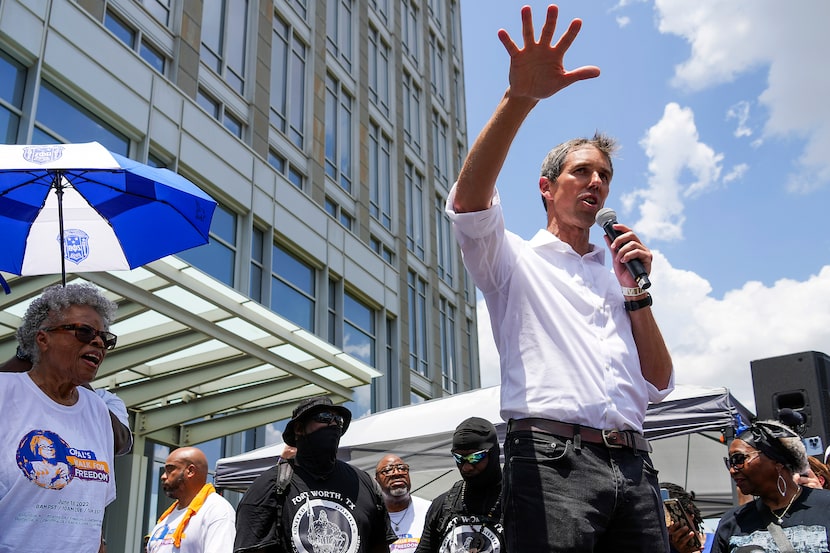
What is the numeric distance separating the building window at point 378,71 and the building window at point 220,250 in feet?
32.1

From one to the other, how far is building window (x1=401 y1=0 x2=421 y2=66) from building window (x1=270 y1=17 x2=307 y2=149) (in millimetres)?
8149

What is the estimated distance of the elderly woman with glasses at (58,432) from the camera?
293 cm

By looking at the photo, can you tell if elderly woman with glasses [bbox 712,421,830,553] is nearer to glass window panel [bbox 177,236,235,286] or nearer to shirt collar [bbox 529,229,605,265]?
→ shirt collar [bbox 529,229,605,265]

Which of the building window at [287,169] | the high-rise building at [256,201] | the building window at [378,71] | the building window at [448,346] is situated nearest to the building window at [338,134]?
the high-rise building at [256,201]

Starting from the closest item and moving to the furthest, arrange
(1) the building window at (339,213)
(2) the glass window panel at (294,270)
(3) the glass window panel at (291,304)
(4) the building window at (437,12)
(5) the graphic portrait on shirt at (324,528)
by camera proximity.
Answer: (5) the graphic portrait on shirt at (324,528), (3) the glass window panel at (291,304), (2) the glass window panel at (294,270), (1) the building window at (339,213), (4) the building window at (437,12)

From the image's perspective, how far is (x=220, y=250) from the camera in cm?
1559

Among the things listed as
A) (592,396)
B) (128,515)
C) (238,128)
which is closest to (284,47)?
(238,128)

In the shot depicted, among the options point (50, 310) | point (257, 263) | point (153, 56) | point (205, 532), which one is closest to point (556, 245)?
point (50, 310)

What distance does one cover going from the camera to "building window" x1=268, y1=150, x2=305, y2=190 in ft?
61.1

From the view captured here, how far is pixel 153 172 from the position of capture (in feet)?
16.1

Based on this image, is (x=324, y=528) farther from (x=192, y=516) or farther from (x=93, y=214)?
(x=93, y=214)

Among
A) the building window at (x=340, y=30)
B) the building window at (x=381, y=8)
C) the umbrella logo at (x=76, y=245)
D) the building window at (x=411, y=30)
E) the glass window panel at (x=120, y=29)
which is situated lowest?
the umbrella logo at (x=76, y=245)

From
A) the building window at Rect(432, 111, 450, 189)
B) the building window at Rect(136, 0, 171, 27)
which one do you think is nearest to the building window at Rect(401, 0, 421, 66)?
the building window at Rect(432, 111, 450, 189)

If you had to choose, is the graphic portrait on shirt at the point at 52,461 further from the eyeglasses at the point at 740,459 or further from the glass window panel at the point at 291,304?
the glass window panel at the point at 291,304
